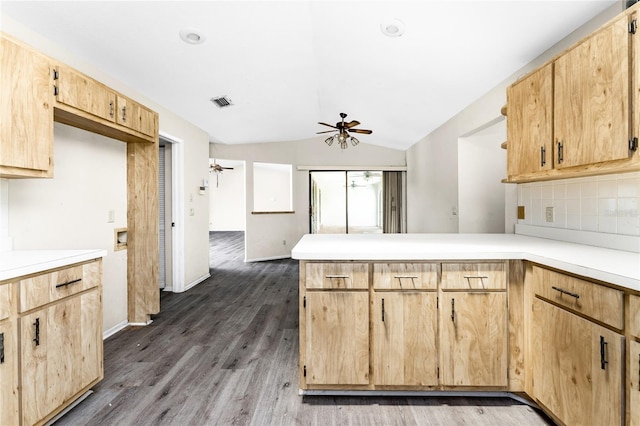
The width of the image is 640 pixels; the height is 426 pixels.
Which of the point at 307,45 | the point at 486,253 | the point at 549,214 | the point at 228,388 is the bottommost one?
the point at 228,388

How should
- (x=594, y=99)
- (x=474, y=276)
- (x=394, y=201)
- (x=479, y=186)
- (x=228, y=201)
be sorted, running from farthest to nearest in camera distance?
(x=228, y=201), (x=394, y=201), (x=479, y=186), (x=474, y=276), (x=594, y=99)

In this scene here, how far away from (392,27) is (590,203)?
1841 mm

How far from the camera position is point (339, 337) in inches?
68.9

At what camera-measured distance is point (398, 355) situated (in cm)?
174

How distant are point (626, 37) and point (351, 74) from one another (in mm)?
2434

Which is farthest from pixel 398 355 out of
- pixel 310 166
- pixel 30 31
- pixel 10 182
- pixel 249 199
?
pixel 310 166

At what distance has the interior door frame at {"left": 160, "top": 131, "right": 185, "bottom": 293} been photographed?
4090 millimetres

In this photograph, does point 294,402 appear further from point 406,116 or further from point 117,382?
point 406,116

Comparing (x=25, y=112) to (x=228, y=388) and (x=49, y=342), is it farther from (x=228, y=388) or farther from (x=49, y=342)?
(x=228, y=388)

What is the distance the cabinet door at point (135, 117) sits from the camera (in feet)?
8.14

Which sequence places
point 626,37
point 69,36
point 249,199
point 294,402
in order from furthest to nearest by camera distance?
1. point 249,199
2. point 69,36
3. point 294,402
4. point 626,37

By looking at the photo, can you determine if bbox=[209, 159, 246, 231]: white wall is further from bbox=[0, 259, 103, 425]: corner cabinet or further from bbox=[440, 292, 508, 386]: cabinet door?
bbox=[440, 292, 508, 386]: cabinet door

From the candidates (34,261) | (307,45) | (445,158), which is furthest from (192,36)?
(445,158)

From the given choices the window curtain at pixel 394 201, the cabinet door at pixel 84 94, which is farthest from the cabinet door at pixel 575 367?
the window curtain at pixel 394 201
